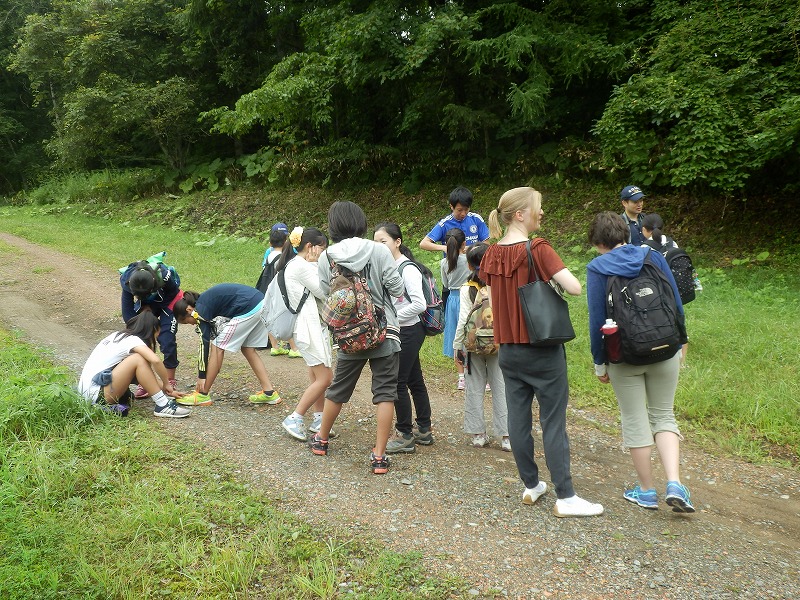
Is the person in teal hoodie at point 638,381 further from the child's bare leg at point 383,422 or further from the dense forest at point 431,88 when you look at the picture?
the dense forest at point 431,88

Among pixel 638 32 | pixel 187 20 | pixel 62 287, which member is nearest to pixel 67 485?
pixel 62 287

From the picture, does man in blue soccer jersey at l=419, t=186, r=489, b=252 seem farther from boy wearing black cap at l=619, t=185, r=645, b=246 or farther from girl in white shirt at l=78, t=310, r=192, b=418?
girl in white shirt at l=78, t=310, r=192, b=418

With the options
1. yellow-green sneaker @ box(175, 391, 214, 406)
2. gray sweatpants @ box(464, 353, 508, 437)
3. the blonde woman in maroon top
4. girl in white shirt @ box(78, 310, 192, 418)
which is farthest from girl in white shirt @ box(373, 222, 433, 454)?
girl in white shirt @ box(78, 310, 192, 418)

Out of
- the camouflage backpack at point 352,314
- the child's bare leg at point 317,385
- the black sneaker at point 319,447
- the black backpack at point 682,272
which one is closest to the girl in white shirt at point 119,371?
the child's bare leg at point 317,385

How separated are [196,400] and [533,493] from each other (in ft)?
11.1

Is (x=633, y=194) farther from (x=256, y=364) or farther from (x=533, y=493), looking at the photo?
(x=256, y=364)

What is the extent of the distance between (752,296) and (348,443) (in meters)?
7.01

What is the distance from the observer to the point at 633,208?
5812 mm

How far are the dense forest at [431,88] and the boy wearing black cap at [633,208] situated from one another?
558 centimetres

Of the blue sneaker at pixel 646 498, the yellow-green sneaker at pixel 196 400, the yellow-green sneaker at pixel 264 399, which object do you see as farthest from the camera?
the yellow-green sneaker at pixel 264 399

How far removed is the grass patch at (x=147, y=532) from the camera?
331 centimetres

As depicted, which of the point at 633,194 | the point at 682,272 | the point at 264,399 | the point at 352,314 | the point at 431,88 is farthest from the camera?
the point at 431,88

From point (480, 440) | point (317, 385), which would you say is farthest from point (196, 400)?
point (480, 440)

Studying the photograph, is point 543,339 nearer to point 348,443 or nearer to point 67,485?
point 348,443
